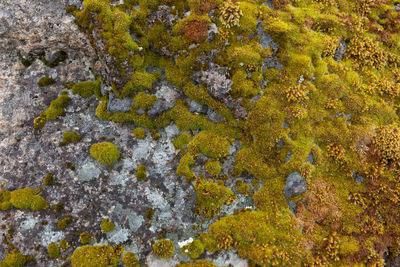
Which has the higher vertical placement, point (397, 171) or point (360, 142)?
point (360, 142)

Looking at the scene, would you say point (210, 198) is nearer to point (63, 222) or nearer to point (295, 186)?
point (295, 186)

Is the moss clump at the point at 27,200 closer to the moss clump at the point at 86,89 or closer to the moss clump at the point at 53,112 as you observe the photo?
the moss clump at the point at 53,112

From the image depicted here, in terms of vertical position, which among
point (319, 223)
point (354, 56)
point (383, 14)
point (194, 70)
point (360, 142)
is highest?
point (383, 14)

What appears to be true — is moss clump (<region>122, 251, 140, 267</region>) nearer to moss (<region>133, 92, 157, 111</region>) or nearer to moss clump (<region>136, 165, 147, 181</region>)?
moss clump (<region>136, 165, 147, 181</region>)

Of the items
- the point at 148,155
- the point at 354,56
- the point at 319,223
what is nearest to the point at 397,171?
the point at 319,223

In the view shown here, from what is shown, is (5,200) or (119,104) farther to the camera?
(119,104)

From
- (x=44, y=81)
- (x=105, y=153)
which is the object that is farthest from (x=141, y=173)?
(x=44, y=81)

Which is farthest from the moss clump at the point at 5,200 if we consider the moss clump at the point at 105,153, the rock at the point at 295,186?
the rock at the point at 295,186

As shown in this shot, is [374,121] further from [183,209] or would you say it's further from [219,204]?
[183,209]
